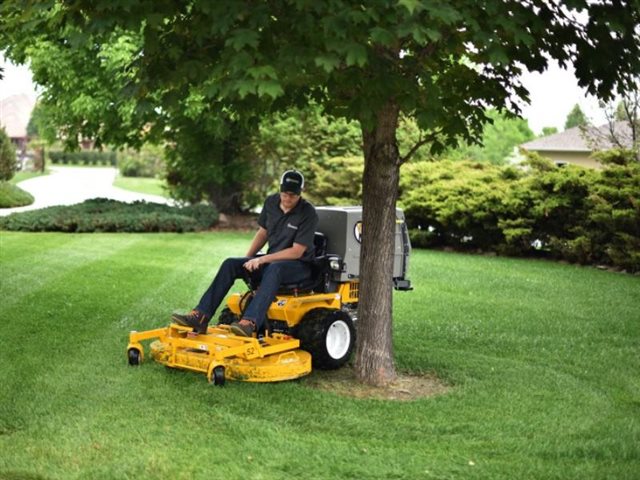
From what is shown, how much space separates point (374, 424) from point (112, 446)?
1639 millimetres

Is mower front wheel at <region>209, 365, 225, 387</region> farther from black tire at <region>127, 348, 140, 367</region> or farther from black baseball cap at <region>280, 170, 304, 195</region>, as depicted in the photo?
black baseball cap at <region>280, 170, 304, 195</region>

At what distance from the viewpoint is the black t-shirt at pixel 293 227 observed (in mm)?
7504

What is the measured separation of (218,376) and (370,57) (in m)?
2.50

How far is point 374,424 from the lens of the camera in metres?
6.09

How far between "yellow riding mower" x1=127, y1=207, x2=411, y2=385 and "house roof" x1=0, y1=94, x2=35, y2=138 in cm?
7821

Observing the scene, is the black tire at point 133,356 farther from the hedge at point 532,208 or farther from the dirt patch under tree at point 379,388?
the hedge at point 532,208

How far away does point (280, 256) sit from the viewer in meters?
7.43

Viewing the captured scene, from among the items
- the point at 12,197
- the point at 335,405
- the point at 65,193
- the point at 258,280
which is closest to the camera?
the point at 335,405

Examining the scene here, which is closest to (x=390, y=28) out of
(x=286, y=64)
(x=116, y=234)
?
(x=286, y=64)

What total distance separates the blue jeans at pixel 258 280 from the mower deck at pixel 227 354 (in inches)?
7.8

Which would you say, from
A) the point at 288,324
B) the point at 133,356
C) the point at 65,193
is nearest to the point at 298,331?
the point at 288,324

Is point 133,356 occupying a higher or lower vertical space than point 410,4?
lower

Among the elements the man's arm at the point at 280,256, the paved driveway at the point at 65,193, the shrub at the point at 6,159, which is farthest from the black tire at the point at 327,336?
the shrub at the point at 6,159

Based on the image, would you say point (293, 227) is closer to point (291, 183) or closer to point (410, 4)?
point (291, 183)
